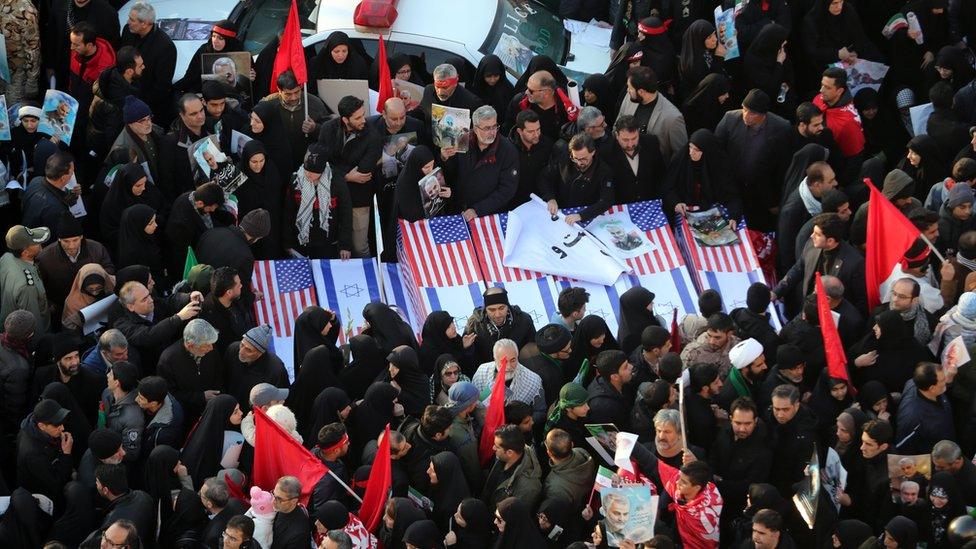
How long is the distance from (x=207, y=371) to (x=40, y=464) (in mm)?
1405

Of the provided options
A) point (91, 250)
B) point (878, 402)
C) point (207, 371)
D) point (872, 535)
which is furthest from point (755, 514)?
point (91, 250)

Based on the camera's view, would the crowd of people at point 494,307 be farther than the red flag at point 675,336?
No

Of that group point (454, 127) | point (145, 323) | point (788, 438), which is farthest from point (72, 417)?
point (788, 438)

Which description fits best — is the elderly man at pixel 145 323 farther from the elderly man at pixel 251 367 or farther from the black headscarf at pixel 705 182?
the black headscarf at pixel 705 182

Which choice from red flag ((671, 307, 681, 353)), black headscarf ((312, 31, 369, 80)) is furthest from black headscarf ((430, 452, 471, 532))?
black headscarf ((312, 31, 369, 80))

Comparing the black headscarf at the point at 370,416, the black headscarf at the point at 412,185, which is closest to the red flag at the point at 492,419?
the black headscarf at the point at 370,416

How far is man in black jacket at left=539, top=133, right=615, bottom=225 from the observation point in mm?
13633

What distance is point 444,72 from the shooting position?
13875mm

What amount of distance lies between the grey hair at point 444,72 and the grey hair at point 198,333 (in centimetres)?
368

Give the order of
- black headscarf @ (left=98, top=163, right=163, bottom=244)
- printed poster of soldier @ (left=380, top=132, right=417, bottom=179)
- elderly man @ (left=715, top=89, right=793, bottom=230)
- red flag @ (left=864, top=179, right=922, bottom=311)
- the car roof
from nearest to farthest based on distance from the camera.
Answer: red flag @ (left=864, top=179, right=922, bottom=311) < black headscarf @ (left=98, top=163, right=163, bottom=244) < printed poster of soldier @ (left=380, top=132, right=417, bottom=179) < elderly man @ (left=715, top=89, right=793, bottom=230) < the car roof

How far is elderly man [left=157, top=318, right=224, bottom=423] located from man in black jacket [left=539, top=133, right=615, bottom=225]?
11.8 feet

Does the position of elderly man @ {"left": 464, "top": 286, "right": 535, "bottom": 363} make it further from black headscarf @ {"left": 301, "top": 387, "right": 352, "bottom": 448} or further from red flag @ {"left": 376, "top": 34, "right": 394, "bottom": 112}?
red flag @ {"left": 376, "top": 34, "right": 394, "bottom": 112}

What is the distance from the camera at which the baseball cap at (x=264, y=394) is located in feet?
35.4

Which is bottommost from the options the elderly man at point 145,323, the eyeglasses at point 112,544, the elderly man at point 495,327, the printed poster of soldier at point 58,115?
the elderly man at point 495,327
